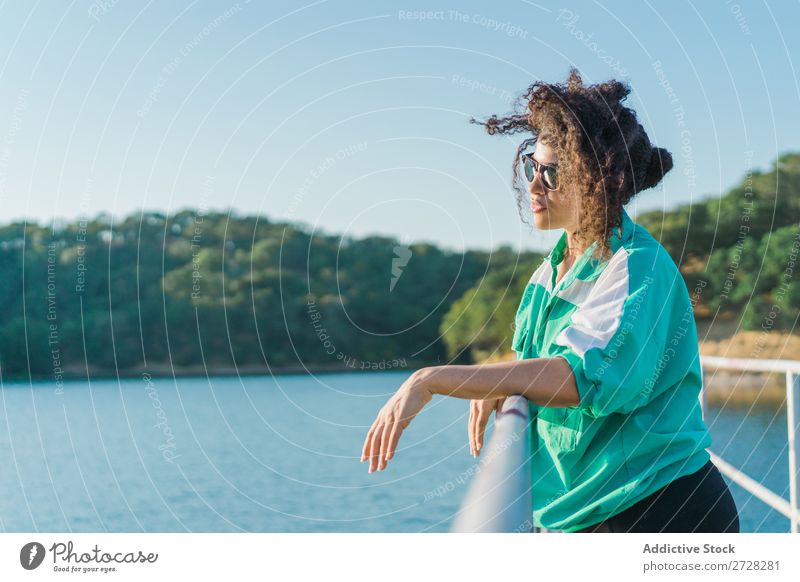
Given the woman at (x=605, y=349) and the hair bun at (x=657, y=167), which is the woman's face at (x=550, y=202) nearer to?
the woman at (x=605, y=349)

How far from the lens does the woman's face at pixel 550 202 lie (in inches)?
56.7

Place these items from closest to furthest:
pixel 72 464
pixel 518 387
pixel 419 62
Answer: pixel 518 387, pixel 419 62, pixel 72 464

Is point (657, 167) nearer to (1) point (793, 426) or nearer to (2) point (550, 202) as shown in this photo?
(2) point (550, 202)

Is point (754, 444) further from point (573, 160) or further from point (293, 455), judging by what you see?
point (573, 160)

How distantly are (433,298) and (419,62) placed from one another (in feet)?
73.5

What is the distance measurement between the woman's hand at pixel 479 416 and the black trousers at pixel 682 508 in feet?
0.84

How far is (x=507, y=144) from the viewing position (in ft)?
5.88

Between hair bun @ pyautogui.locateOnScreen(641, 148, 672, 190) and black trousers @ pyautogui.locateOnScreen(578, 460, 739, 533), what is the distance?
18.2 inches

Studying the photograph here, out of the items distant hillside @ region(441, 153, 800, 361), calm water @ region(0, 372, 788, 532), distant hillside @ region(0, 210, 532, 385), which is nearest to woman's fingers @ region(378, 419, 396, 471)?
calm water @ region(0, 372, 788, 532)

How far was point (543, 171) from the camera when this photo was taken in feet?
4.91

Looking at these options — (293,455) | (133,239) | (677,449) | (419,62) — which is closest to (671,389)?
(677,449)

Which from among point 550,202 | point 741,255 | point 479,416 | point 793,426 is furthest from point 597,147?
point 741,255

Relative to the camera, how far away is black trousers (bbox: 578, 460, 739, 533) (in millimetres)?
1389
